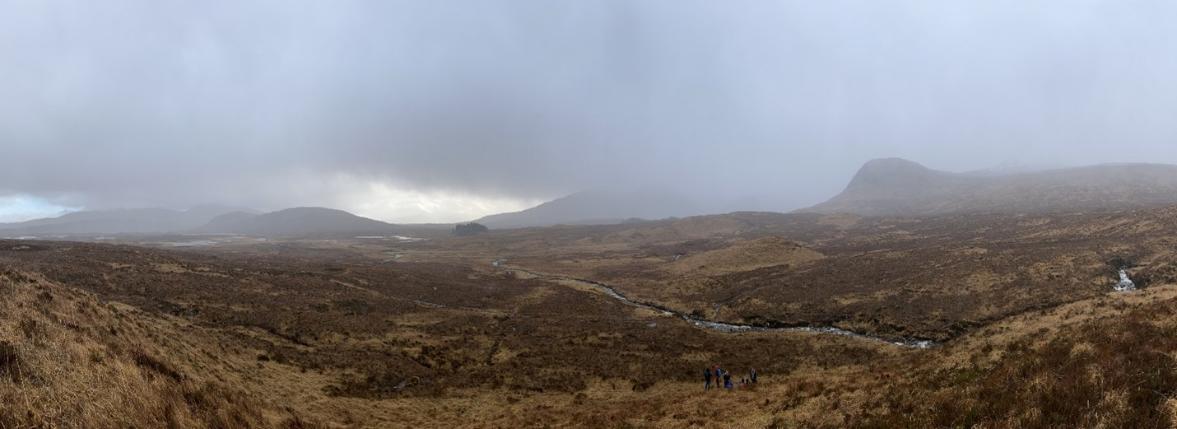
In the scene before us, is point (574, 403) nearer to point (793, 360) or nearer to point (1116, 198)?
point (793, 360)

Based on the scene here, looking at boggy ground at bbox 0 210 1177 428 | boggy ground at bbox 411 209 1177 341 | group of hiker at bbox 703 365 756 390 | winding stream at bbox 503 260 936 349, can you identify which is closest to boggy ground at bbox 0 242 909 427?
boggy ground at bbox 0 210 1177 428

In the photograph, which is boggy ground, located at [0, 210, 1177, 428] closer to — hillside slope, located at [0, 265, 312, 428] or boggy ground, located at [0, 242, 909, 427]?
hillside slope, located at [0, 265, 312, 428]

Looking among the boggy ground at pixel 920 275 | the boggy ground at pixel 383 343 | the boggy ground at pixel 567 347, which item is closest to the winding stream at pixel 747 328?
the boggy ground at pixel 920 275

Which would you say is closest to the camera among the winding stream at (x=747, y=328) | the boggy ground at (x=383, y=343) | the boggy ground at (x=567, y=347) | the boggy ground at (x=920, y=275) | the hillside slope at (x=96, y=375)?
the hillside slope at (x=96, y=375)

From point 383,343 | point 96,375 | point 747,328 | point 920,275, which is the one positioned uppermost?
point 96,375

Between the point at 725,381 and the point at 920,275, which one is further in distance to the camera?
the point at 920,275

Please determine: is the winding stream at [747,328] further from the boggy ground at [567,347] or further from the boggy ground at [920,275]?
the boggy ground at [567,347]

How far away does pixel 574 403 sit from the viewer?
93.9 feet

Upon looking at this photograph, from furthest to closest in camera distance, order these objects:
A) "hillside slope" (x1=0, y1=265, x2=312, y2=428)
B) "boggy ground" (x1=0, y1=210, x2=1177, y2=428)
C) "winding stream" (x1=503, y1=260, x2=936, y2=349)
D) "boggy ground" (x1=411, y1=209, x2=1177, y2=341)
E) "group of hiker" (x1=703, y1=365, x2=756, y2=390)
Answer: "boggy ground" (x1=411, y1=209, x2=1177, y2=341), "winding stream" (x1=503, y1=260, x2=936, y2=349), "group of hiker" (x1=703, y1=365, x2=756, y2=390), "boggy ground" (x1=0, y1=210, x2=1177, y2=428), "hillside slope" (x1=0, y1=265, x2=312, y2=428)

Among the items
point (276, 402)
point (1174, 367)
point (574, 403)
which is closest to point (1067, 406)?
point (1174, 367)

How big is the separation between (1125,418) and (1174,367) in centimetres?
341

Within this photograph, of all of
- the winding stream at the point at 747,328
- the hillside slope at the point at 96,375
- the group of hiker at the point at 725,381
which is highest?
the hillside slope at the point at 96,375

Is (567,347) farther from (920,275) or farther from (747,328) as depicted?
(920,275)

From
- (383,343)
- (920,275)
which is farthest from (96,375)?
(920,275)
